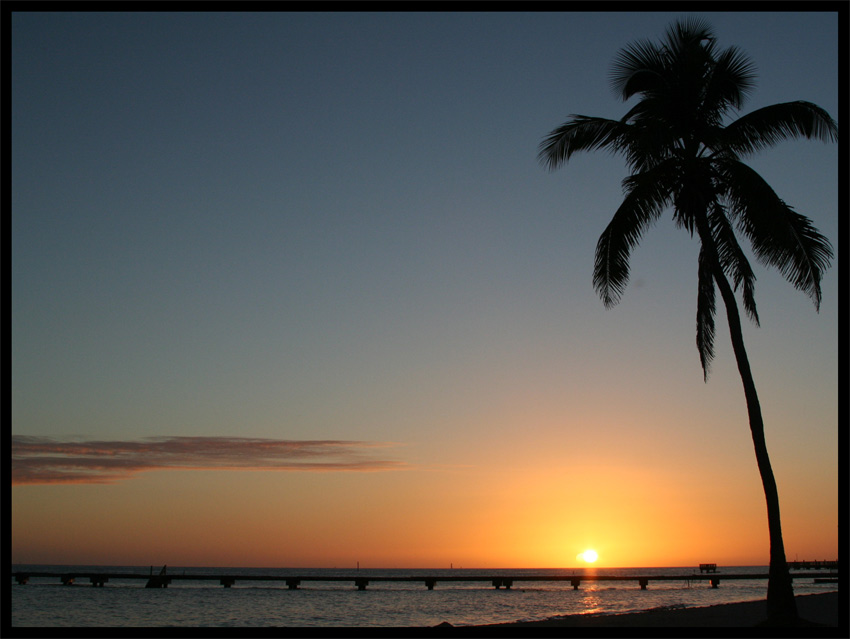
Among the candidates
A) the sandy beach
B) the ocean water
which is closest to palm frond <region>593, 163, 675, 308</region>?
the sandy beach

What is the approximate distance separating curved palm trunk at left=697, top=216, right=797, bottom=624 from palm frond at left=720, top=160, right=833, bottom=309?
112 cm

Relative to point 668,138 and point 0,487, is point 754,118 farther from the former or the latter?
point 0,487

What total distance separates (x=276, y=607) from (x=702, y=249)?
48.9 meters

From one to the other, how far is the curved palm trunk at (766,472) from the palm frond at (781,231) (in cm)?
112

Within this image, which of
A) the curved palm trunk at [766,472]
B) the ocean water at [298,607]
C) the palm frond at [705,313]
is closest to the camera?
the curved palm trunk at [766,472]

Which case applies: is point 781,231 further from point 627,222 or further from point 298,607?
point 298,607

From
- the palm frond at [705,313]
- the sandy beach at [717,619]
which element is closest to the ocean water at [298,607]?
the sandy beach at [717,619]

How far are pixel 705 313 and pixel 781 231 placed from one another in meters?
3.17

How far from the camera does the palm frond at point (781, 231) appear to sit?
15867 millimetres

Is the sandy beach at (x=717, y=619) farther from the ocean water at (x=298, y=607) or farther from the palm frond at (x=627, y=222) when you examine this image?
the ocean water at (x=298, y=607)

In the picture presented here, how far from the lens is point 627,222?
1727 centimetres

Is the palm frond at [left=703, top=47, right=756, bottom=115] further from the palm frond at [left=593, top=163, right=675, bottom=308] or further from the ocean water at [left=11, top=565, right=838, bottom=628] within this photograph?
the ocean water at [left=11, top=565, right=838, bottom=628]
